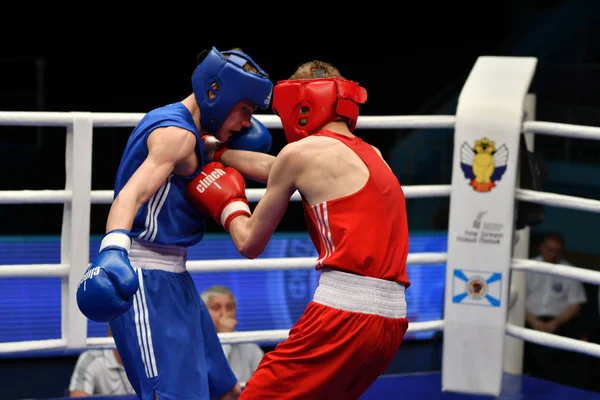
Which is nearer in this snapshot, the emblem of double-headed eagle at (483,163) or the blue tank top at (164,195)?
the blue tank top at (164,195)

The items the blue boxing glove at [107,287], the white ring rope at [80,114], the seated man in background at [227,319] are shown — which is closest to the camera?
the blue boxing glove at [107,287]

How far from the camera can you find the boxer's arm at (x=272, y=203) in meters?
2.41

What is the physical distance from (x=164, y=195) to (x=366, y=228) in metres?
0.60

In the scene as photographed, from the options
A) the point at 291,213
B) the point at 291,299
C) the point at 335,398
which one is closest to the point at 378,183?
the point at 335,398

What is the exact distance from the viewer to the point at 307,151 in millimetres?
2406

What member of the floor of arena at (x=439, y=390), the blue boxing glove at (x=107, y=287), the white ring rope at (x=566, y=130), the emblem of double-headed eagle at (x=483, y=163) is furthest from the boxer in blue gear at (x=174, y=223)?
the white ring rope at (x=566, y=130)

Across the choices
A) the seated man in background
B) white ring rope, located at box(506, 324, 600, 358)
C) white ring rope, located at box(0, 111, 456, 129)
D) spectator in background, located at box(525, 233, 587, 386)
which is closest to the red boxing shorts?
white ring rope, located at box(0, 111, 456, 129)

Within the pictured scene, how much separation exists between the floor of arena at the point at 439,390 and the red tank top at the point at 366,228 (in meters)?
1.20

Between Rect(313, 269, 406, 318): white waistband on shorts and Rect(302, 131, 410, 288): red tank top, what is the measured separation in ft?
0.06

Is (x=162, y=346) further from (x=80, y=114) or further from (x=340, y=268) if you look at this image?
(x=80, y=114)

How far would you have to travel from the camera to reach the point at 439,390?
12.0ft

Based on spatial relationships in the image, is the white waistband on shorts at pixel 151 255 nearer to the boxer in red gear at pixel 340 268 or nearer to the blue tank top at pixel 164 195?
the blue tank top at pixel 164 195

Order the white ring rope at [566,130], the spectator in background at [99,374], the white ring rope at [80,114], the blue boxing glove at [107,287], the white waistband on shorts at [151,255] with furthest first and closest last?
the spectator in background at [99,374]
the white ring rope at [566,130]
the white ring rope at [80,114]
the white waistband on shorts at [151,255]
the blue boxing glove at [107,287]

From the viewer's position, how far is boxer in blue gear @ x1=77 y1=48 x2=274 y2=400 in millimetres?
2520
